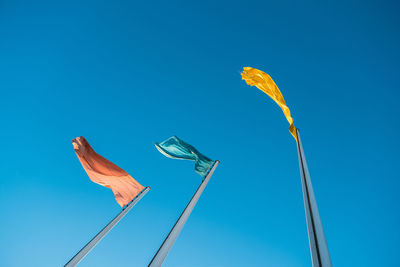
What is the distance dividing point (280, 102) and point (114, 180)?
7263 millimetres

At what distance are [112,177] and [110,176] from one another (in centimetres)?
10

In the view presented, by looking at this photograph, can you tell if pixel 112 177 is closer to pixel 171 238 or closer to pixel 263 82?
pixel 171 238

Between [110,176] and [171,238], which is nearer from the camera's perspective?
[171,238]

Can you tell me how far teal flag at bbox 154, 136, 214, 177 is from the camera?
9.64 metres

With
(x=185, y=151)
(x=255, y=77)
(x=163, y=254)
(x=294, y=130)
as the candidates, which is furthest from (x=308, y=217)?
(x=185, y=151)

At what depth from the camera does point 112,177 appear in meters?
9.57

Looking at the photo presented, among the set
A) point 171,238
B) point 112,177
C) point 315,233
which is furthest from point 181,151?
point 315,233

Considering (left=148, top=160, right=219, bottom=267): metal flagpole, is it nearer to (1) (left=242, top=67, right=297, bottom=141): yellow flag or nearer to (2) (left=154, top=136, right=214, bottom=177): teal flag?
(2) (left=154, top=136, right=214, bottom=177): teal flag

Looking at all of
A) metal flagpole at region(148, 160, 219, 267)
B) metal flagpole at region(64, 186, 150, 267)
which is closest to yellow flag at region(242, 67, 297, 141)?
metal flagpole at region(148, 160, 219, 267)

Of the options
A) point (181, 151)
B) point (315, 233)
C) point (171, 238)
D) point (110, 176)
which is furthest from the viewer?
point (181, 151)

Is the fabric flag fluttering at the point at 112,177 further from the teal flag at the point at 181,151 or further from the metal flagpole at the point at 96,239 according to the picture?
the teal flag at the point at 181,151

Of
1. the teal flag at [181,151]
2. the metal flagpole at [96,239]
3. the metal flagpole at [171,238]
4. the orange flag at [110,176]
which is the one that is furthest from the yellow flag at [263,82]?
the metal flagpole at [96,239]

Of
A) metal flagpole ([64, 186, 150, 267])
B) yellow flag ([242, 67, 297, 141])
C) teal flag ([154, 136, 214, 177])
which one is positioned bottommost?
metal flagpole ([64, 186, 150, 267])

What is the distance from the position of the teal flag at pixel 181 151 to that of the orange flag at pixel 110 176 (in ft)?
6.56
